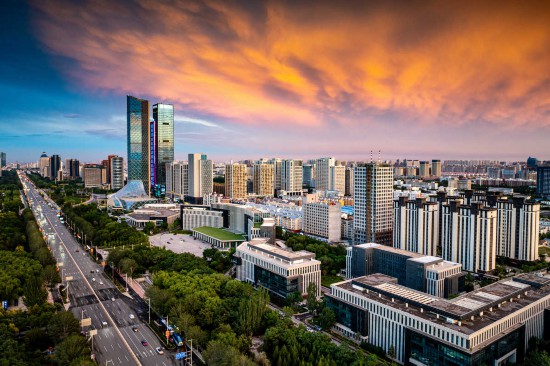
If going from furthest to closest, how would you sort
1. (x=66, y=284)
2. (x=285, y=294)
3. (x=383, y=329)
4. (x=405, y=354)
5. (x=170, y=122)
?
(x=170, y=122)
(x=66, y=284)
(x=285, y=294)
(x=383, y=329)
(x=405, y=354)

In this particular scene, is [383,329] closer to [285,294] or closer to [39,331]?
[285,294]

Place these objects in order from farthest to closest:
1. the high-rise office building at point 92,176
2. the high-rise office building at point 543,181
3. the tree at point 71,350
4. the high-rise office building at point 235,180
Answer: the high-rise office building at point 92,176
the high-rise office building at point 235,180
the high-rise office building at point 543,181
the tree at point 71,350

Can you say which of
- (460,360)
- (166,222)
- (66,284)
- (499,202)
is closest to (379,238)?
(499,202)

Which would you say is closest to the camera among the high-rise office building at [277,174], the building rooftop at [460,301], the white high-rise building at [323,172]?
the building rooftop at [460,301]

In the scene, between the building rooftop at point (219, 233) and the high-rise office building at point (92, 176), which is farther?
the high-rise office building at point (92, 176)

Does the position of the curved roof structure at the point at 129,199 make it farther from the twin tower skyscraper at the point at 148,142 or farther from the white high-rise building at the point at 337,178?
the white high-rise building at the point at 337,178

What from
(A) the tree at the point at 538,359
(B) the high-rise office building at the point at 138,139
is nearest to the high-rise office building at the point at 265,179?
(B) the high-rise office building at the point at 138,139

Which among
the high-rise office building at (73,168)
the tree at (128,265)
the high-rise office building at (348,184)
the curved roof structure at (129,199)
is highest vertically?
the high-rise office building at (73,168)
